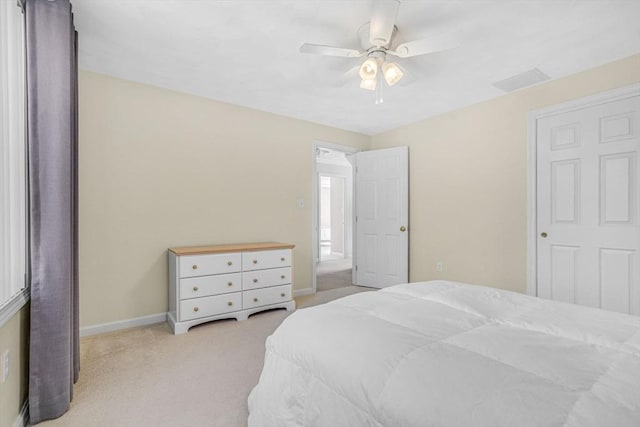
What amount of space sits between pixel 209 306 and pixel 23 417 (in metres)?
1.48

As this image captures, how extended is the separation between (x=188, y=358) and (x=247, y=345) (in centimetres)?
46

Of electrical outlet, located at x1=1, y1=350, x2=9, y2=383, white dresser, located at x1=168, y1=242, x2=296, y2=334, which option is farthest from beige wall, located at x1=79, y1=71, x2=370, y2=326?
electrical outlet, located at x1=1, y1=350, x2=9, y2=383

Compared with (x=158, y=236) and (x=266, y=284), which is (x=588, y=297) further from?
(x=158, y=236)

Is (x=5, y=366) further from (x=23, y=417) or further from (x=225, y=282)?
(x=225, y=282)

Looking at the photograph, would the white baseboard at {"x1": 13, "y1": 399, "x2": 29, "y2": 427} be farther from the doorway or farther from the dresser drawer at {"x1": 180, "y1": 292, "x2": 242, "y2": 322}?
the doorway

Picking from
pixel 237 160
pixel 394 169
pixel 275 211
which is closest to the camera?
Result: pixel 237 160

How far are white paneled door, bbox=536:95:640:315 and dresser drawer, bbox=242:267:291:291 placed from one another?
2.59 m

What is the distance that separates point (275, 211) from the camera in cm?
397

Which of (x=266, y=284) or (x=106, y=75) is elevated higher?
(x=106, y=75)

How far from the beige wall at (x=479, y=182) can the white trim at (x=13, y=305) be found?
153 inches

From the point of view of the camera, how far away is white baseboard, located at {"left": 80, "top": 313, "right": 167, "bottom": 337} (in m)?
2.80

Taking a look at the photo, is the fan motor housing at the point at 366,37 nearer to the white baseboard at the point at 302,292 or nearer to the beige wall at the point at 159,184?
the beige wall at the point at 159,184

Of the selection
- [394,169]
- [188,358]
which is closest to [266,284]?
[188,358]

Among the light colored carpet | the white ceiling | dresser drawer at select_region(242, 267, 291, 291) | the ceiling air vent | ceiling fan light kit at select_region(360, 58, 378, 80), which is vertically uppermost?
the white ceiling
